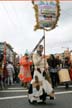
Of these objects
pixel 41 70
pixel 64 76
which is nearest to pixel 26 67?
pixel 64 76

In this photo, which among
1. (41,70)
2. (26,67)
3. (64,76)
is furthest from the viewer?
(26,67)

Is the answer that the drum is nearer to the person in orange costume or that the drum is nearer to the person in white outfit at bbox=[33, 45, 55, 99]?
the person in orange costume

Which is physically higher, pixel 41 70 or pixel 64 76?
pixel 41 70

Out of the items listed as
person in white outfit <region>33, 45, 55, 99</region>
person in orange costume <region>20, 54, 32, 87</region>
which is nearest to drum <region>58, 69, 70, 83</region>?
person in orange costume <region>20, 54, 32, 87</region>

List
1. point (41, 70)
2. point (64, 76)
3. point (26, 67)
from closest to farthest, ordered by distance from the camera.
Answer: point (41, 70), point (64, 76), point (26, 67)

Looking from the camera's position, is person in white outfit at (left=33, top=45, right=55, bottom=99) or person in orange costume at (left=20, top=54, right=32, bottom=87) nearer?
person in white outfit at (left=33, top=45, right=55, bottom=99)

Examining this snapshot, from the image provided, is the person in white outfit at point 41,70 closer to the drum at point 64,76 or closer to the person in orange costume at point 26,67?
the drum at point 64,76

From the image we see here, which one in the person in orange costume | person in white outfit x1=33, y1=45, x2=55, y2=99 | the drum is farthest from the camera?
the person in orange costume

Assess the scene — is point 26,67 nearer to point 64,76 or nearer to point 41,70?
point 64,76

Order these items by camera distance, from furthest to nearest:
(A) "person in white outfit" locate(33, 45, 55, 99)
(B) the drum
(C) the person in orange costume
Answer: (C) the person in orange costume → (B) the drum → (A) "person in white outfit" locate(33, 45, 55, 99)

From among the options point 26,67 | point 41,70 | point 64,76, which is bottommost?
point 64,76

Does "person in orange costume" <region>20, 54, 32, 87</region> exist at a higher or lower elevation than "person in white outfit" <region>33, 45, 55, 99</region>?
lower

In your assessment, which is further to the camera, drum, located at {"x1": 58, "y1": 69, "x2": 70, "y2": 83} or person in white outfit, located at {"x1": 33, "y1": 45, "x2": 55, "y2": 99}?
drum, located at {"x1": 58, "y1": 69, "x2": 70, "y2": 83}

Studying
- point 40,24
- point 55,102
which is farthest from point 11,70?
point 55,102
